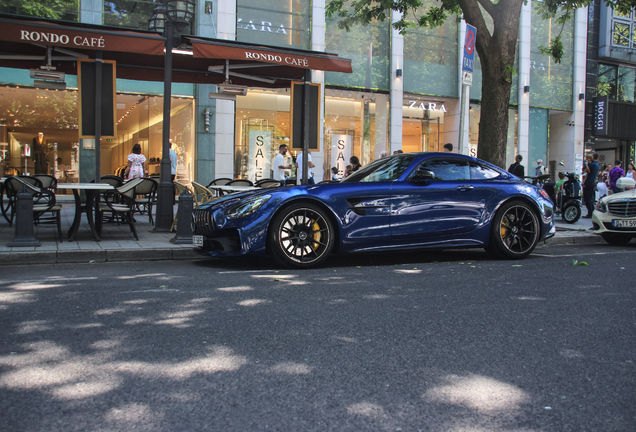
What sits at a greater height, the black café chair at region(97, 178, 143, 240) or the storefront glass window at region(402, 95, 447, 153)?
the storefront glass window at region(402, 95, 447, 153)

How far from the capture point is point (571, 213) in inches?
576

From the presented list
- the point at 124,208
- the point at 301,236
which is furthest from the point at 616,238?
the point at 124,208

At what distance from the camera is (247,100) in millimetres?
18422

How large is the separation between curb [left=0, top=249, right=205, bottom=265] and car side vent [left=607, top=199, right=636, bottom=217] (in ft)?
22.7

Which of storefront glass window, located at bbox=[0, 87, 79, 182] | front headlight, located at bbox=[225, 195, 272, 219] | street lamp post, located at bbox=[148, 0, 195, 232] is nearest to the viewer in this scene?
front headlight, located at bbox=[225, 195, 272, 219]

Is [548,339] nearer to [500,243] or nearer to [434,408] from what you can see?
[434,408]

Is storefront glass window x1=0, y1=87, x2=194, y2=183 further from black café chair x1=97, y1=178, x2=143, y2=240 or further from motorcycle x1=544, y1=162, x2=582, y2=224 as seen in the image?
motorcycle x1=544, y1=162, x2=582, y2=224

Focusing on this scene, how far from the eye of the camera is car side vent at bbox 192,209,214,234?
6.71 metres

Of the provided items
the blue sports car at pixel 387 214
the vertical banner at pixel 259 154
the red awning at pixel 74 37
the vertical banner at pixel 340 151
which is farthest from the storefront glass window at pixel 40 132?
the blue sports car at pixel 387 214

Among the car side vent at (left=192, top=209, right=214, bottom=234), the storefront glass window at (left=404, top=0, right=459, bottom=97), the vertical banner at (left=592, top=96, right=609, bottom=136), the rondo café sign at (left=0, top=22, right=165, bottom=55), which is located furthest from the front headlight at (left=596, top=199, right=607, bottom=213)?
the vertical banner at (left=592, top=96, right=609, bottom=136)

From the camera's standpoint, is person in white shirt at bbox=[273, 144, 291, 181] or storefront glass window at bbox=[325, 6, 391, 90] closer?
person in white shirt at bbox=[273, 144, 291, 181]

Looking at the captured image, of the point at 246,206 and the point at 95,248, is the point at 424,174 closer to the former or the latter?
the point at 246,206

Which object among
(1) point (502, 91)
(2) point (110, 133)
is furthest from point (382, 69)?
(2) point (110, 133)

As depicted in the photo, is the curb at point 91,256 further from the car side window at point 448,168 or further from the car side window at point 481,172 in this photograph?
the car side window at point 481,172
